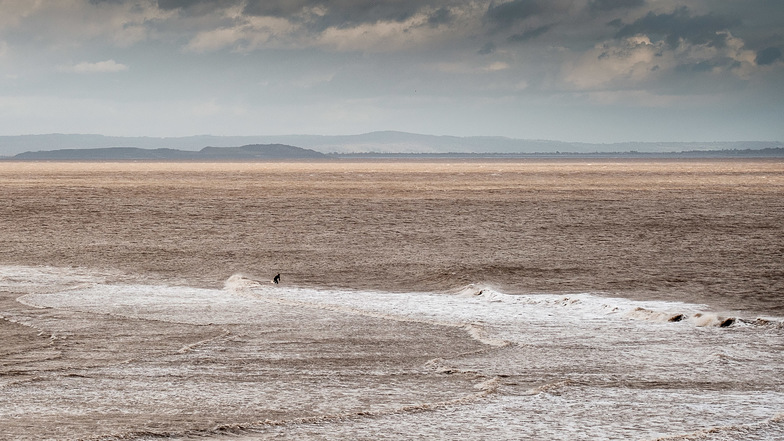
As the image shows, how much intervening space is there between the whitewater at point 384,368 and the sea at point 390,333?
0.09 ft

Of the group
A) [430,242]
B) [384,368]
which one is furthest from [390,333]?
[430,242]

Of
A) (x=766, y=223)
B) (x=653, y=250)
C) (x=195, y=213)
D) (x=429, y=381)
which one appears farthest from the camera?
(x=195, y=213)

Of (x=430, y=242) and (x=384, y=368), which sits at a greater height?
(x=384, y=368)

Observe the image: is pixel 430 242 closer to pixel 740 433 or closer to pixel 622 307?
pixel 622 307

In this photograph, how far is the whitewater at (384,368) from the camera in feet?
19.9

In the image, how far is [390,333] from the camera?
9.50m

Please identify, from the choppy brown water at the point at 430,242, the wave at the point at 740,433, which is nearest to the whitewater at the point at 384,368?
the wave at the point at 740,433

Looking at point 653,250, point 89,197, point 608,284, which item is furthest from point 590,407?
point 89,197

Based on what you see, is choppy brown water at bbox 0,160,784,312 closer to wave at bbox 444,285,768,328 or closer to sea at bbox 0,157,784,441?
sea at bbox 0,157,784,441

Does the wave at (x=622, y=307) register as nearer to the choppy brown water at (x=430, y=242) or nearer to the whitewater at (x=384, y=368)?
the whitewater at (x=384, y=368)

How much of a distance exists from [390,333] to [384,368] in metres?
1.72

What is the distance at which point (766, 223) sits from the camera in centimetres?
2364

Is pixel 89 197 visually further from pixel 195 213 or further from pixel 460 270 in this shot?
pixel 460 270

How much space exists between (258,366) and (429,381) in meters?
1.50
